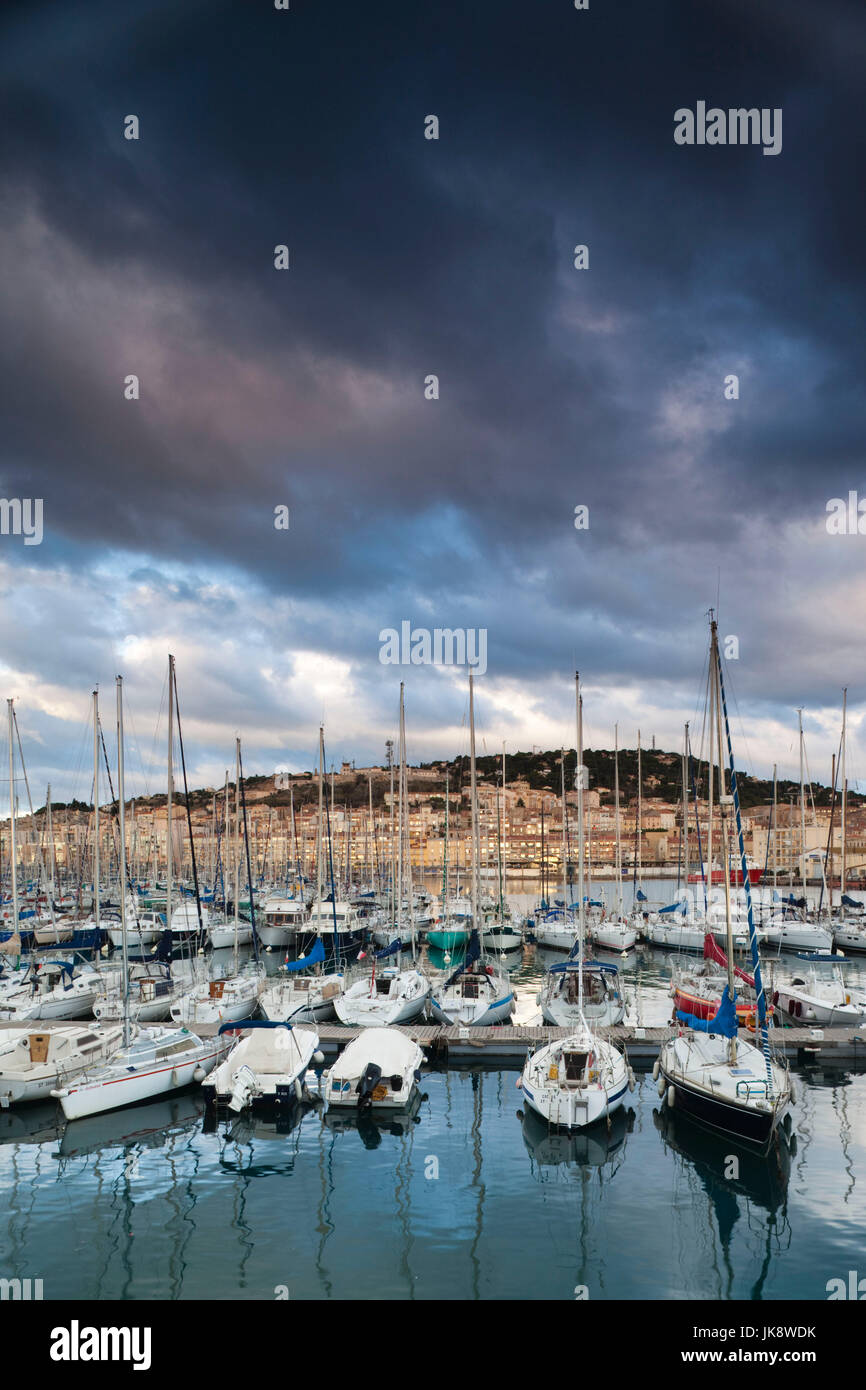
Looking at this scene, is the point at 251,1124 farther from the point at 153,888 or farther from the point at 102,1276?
the point at 153,888

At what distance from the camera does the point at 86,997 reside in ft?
109

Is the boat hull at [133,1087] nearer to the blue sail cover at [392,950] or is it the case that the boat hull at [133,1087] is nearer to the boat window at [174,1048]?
the boat window at [174,1048]

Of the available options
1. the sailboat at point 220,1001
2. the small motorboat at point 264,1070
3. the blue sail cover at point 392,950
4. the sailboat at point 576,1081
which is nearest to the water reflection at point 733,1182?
the sailboat at point 576,1081

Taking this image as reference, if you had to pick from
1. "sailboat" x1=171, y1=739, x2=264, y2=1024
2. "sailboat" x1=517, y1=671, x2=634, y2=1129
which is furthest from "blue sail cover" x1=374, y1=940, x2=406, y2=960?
"sailboat" x1=517, y1=671, x2=634, y2=1129

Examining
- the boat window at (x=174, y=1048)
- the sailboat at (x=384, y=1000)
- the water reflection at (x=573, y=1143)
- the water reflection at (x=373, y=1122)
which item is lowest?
the water reflection at (x=373, y=1122)

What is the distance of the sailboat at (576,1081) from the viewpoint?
65.2 feet

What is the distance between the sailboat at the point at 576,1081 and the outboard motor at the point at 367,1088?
385 centimetres

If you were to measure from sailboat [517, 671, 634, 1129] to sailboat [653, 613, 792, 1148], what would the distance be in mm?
1460

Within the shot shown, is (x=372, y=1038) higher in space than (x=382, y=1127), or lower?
higher

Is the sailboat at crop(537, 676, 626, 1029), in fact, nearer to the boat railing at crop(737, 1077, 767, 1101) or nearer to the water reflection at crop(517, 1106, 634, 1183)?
the water reflection at crop(517, 1106, 634, 1183)

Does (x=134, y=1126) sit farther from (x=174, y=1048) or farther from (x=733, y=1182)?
(x=733, y=1182)

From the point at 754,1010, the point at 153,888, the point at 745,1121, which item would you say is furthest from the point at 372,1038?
the point at 153,888

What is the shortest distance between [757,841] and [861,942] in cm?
11626
